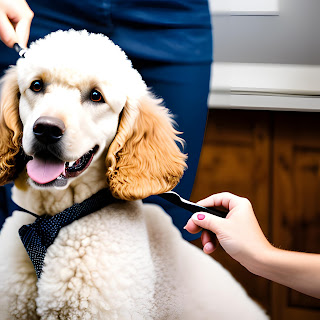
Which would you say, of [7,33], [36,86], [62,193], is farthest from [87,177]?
[7,33]

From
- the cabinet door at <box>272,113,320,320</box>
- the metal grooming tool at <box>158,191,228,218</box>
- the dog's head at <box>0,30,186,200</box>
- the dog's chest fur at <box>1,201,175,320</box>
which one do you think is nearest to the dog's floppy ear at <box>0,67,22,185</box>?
the dog's head at <box>0,30,186,200</box>

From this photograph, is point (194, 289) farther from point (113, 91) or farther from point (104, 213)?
point (113, 91)

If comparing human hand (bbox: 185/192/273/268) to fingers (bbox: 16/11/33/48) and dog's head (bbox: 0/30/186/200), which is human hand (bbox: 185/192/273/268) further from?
fingers (bbox: 16/11/33/48)

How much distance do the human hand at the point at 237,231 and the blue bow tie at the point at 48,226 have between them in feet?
0.49

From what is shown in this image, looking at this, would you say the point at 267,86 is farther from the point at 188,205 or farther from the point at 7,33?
the point at 7,33

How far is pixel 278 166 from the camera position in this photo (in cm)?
77

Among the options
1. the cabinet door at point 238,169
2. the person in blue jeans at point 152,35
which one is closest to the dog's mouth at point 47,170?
the person in blue jeans at point 152,35

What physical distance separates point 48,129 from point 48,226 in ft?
0.53

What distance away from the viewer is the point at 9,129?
2.04 feet

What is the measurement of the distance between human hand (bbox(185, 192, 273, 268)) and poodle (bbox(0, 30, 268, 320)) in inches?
3.0

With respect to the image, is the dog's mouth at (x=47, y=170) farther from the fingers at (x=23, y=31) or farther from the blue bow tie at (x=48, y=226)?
the fingers at (x=23, y=31)

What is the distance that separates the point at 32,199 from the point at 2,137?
104 mm

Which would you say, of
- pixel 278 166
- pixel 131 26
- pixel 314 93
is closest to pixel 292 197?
pixel 278 166

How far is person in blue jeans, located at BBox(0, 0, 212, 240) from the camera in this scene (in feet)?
2.18
